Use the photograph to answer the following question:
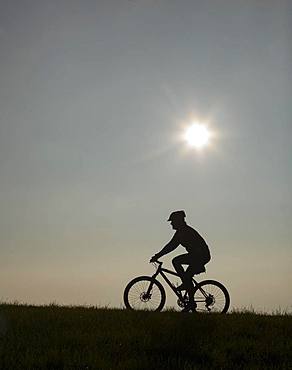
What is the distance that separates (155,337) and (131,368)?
186 centimetres

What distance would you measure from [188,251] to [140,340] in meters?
5.08

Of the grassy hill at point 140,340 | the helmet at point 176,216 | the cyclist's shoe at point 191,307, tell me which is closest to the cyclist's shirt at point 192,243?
the helmet at point 176,216

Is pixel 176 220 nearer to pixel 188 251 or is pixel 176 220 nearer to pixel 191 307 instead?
pixel 188 251

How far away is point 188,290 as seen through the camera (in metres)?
16.5

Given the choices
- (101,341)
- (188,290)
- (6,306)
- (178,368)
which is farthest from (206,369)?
(6,306)

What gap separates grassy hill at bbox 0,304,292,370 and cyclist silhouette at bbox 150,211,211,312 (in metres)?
1.89

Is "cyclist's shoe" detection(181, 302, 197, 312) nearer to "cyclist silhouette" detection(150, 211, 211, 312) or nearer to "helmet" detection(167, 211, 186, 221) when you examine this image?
"cyclist silhouette" detection(150, 211, 211, 312)

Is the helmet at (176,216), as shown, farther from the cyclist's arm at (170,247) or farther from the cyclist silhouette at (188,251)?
the cyclist's arm at (170,247)

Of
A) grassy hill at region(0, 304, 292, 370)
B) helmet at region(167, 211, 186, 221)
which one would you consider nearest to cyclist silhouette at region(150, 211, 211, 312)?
helmet at region(167, 211, 186, 221)

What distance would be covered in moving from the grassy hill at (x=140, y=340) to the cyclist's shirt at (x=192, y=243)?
2211 millimetres

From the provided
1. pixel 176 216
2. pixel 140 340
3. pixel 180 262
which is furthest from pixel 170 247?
pixel 140 340

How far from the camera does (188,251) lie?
1652cm

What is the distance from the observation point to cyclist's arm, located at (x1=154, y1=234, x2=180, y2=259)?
Result: 16600 millimetres

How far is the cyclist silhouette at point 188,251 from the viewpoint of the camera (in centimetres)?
1645
